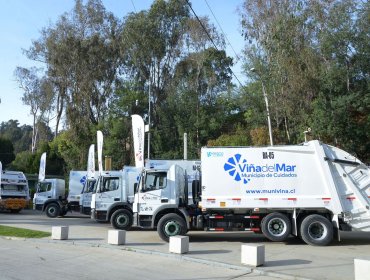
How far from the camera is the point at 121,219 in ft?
69.7

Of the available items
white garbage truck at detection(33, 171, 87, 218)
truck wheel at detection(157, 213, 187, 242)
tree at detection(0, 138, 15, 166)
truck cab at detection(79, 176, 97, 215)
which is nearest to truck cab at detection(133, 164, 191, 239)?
truck wheel at detection(157, 213, 187, 242)

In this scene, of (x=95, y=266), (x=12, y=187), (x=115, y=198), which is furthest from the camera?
(x=12, y=187)

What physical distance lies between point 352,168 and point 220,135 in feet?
105

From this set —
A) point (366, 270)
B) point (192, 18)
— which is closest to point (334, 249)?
point (366, 270)

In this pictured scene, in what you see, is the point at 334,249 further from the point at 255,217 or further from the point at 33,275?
the point at 33,275

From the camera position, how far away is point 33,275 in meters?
10.1

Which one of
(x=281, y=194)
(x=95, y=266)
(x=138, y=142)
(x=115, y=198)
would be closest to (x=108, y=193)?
(x=115, y=198)

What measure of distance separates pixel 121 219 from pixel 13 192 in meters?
17.0

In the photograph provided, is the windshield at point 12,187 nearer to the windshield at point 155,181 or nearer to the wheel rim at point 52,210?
the wheel rim at point 52,210

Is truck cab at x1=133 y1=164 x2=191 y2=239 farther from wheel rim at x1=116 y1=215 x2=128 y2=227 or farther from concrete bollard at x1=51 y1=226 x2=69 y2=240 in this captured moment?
wheel rim at x1=116 y1=215 x2=128 y2=227

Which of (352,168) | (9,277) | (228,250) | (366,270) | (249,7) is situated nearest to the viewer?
(366,270)

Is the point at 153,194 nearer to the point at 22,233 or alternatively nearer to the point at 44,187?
the point at 22,233

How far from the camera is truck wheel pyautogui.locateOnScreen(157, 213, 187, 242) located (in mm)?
16312

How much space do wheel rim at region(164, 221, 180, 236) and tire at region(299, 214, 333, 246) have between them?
4.21 meters
